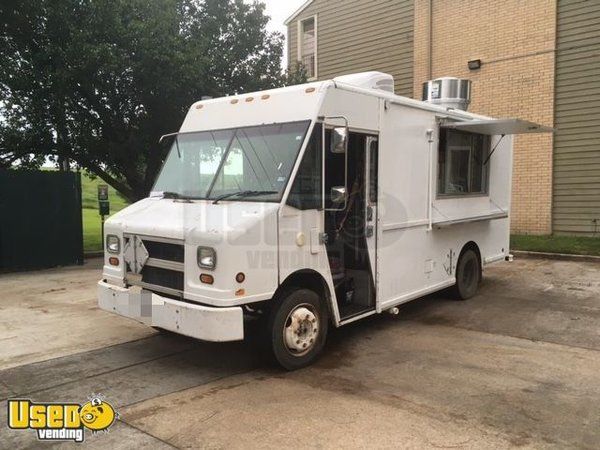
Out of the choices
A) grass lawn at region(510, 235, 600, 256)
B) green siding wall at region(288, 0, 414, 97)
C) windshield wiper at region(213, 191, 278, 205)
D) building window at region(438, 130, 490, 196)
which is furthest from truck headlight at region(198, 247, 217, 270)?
green siding wall at region(288, 0, 414, 97)

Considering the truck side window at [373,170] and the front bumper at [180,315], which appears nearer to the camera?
the front bumper at [180,315]

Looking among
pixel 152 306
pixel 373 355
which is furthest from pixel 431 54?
pixel 152 306

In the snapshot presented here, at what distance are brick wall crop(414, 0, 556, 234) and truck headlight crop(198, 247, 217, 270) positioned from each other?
1101 cm

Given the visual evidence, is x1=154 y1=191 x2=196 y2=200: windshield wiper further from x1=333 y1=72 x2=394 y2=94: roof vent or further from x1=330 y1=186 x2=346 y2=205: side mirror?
x1=333 y1=72 x2=394 y2=94: roof vent

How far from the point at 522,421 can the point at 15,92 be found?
11477 mm

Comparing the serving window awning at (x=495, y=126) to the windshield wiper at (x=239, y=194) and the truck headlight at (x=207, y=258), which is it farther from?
the truck headlight at (x=207, y=258)

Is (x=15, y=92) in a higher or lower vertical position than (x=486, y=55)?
lower

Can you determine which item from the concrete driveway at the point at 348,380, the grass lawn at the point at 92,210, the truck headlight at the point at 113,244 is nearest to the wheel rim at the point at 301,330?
the concrete driveway at the point at 348,380

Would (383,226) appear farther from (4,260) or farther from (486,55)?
(486,55)

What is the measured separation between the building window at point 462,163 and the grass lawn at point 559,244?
4.57 meters

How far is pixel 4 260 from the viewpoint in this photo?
10.6 metres

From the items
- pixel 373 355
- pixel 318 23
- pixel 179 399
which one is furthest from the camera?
pixel 318 23

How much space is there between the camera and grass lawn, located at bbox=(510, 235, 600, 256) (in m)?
11.5

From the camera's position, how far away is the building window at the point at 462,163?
7168 millimetres
